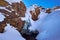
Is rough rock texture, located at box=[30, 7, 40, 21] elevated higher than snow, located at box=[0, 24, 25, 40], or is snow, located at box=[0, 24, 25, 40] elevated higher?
rough rock texture, located at box=[30, 7, 40, 21]

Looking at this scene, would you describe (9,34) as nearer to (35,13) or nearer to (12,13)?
(12,13)

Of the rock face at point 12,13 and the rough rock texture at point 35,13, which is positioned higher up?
the rough rock texture at point 35,13

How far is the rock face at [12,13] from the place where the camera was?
10.9 meters

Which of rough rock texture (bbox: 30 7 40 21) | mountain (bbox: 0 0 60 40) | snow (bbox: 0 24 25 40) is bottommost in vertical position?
snow (bbox: 0 24 25 40)

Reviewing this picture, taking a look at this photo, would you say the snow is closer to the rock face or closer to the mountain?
the mountain

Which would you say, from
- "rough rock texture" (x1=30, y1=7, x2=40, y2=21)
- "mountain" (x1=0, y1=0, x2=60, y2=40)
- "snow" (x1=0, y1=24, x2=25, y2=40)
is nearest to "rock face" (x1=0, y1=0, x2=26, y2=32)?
"mountain" (x1=0, y1=0, x2=60, y2=40)

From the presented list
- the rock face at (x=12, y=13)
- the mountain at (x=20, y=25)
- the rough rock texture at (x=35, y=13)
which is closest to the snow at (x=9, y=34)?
the mountain at (x=20, y=25)

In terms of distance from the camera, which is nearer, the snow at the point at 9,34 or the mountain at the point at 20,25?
the snow at the point at 9,34

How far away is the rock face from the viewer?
35.8 feet

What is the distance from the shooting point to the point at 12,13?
11891 mm

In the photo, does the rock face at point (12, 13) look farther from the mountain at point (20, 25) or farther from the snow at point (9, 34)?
the snow at point (9, 34)

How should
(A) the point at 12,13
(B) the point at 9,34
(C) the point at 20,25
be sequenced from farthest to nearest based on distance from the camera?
(C) the point at 20,25
(A) the point at 12,13
(B) the point at 9,34

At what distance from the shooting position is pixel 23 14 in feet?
44.3

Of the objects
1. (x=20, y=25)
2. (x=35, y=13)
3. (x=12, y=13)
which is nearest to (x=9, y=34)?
(x=20, y=25)
